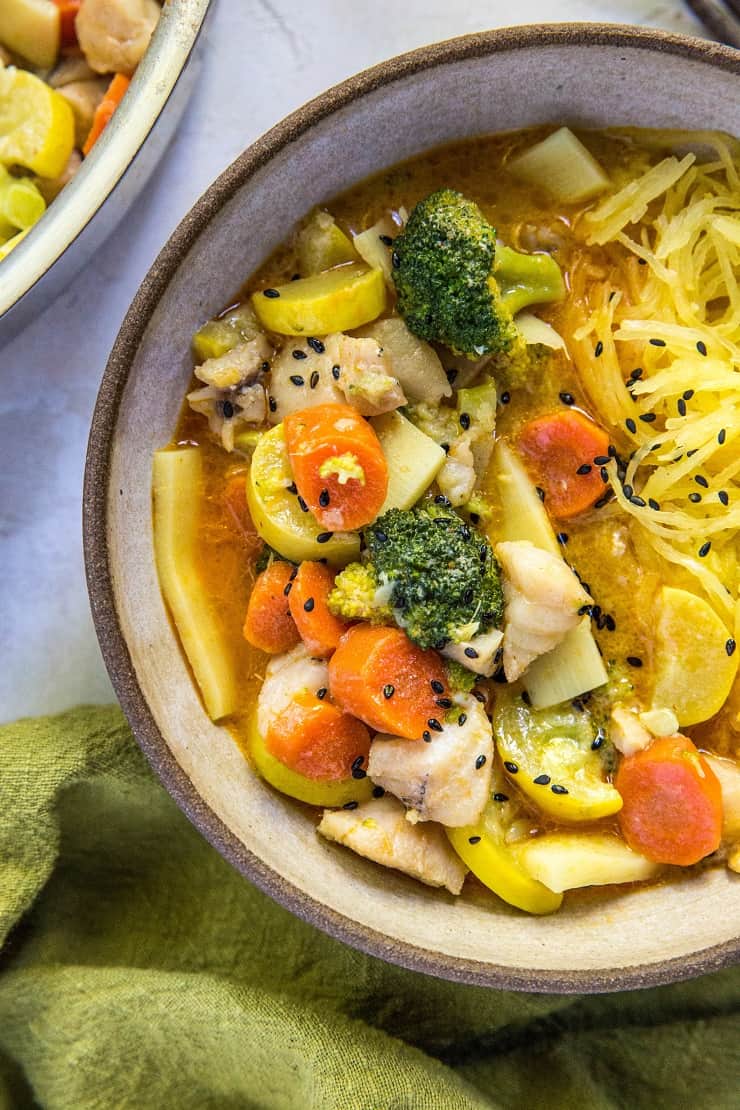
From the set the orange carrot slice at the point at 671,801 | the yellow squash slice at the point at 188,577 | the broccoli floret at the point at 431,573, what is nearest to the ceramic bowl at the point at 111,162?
the yellow squash slice at the point at 188,577

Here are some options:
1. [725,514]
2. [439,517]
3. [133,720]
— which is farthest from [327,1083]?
[725,514]

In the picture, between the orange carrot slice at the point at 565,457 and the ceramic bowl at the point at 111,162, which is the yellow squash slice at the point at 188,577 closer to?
the ceramic bowl at the point at 111,162

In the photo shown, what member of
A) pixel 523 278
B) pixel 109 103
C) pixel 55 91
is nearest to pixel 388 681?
pixel 523 278

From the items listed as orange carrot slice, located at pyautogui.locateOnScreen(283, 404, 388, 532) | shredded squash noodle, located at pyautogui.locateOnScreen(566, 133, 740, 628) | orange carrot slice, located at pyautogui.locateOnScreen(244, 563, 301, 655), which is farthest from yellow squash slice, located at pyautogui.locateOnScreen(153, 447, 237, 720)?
shredded squash noodle, located at pyautogui.locateOnScreen(566, 133, 740, 628)

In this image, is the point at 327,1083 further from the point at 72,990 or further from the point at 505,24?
the point at 505,24

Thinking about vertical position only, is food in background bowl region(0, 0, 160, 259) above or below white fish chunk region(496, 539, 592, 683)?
above

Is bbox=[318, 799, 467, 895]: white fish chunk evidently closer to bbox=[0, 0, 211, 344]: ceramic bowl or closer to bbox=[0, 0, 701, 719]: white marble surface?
bbox=[0, 0, 701, 719]: white marble surface
